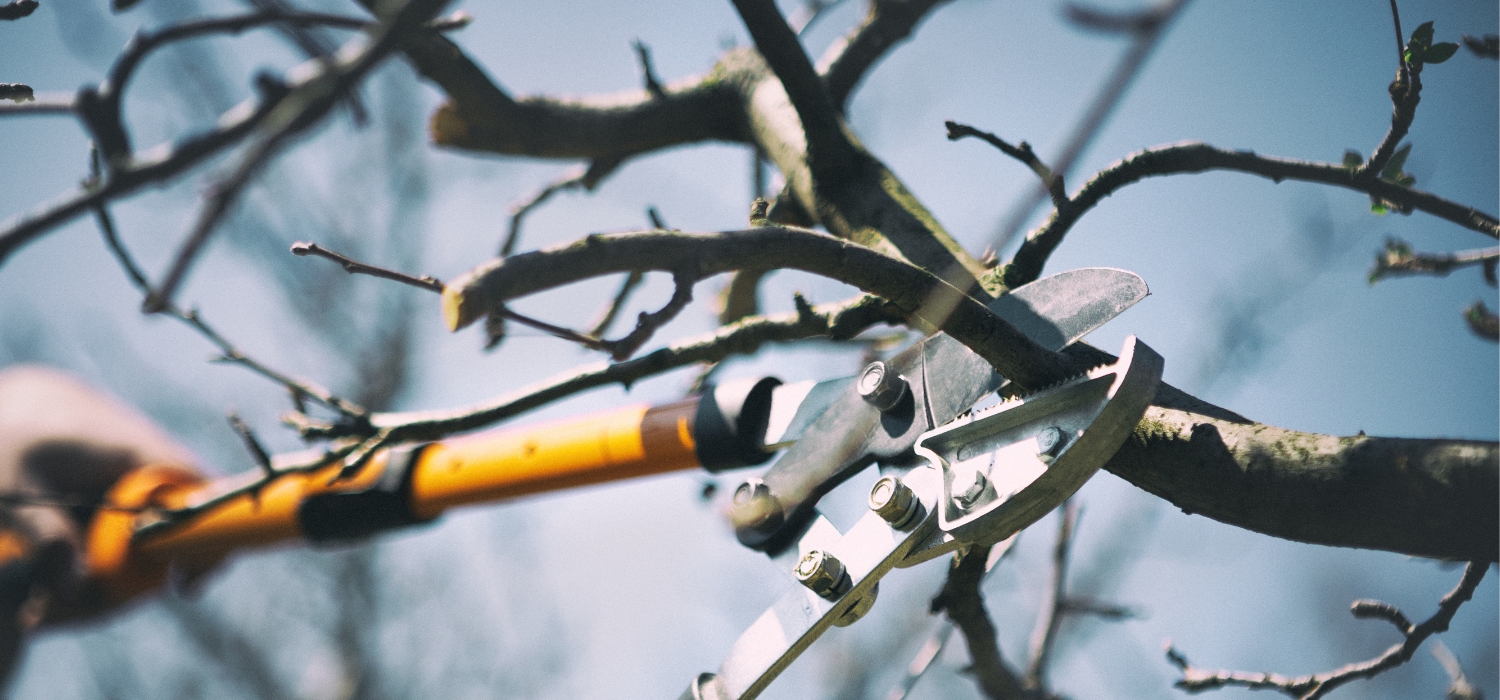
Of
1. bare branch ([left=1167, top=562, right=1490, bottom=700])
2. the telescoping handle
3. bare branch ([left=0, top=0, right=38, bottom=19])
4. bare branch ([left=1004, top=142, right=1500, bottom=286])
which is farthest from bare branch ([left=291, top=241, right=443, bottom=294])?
bare branch ([left=1167, top=562, right=1490, bottom=700])

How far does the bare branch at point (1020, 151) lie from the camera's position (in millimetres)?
1486

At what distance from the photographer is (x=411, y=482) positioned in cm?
226

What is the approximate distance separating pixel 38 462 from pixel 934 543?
3224 millimetres

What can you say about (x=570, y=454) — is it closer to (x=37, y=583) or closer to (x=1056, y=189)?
(x=1056, y=189)

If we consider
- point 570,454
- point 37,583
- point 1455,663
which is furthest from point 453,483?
point 1455,663

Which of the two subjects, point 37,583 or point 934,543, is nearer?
point 934,543

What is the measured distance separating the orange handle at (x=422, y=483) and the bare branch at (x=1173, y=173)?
69cm

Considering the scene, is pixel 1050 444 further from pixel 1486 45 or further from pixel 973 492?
pixel 1486 45

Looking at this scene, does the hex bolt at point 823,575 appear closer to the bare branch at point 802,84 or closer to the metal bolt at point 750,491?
the metal bolt at point 750,491

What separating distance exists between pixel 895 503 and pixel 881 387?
223 millimetres

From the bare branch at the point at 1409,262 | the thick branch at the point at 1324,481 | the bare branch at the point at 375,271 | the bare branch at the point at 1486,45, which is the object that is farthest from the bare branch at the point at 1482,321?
the bare branch at the point at 375,271

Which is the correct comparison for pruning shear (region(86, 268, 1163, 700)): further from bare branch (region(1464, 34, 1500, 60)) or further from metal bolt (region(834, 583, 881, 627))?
bare branch (region(1464, 34, 1500, 60))

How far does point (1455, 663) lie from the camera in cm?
207

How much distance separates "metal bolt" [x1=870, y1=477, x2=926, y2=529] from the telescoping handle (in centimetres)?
37
